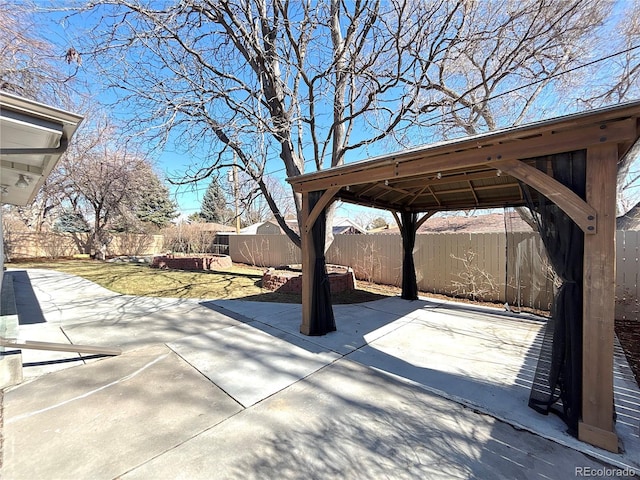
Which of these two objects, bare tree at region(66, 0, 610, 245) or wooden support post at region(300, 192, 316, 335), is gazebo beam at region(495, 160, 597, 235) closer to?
wooden support post at region(300, 192, 316, 335)

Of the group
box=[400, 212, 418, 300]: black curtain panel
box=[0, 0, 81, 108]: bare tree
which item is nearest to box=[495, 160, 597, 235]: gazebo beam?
box=[400, 212, 418, 300]: black curtain panel

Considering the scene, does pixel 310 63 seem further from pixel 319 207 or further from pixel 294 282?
pixel 294 282

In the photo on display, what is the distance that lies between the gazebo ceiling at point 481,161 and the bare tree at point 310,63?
6.86ft

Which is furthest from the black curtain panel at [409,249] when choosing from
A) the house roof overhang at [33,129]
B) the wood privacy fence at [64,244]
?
the wood privacy fence at [64,244]

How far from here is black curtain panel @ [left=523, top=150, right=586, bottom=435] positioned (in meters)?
2.24

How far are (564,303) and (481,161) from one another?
1.44 meters

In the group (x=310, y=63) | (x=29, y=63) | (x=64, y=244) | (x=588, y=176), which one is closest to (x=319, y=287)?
(x=588, y=176)

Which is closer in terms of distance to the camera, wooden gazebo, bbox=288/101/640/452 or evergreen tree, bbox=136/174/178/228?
wooden gazebo, bbox=288/101/640/452

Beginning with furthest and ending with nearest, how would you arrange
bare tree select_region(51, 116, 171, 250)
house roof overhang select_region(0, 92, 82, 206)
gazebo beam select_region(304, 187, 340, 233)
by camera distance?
1. bare tree select_region(51, 116, 171, 250)
2. gazebo beam select_region(304, 187, 340, 233)
3. house roof overhang select_region(0, 92, 82, 206)

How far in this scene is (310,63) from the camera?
244 inches

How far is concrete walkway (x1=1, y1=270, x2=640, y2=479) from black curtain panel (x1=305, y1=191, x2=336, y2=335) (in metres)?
0.27

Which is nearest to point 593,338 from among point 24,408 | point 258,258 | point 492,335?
point 492,335

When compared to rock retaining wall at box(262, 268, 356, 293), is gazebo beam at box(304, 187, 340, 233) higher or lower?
higher

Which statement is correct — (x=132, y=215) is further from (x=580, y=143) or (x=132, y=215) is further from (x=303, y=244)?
(x=580, y=143)
